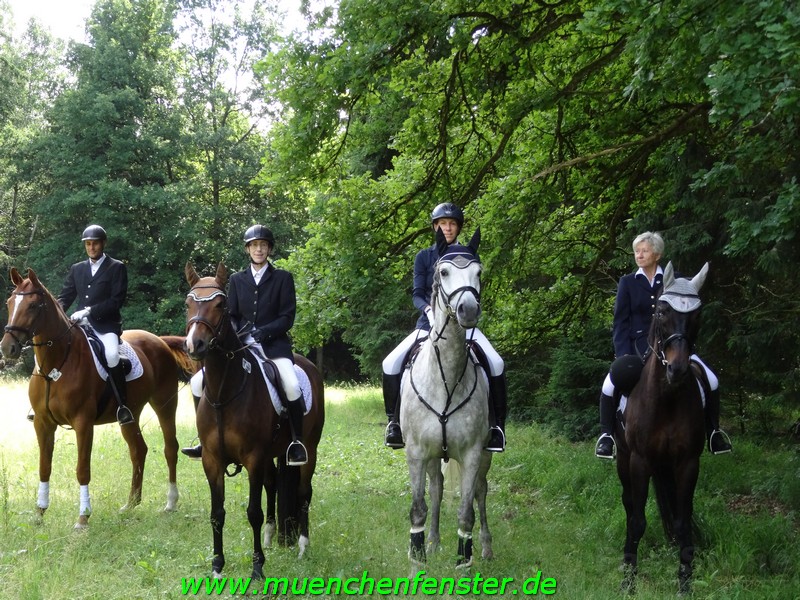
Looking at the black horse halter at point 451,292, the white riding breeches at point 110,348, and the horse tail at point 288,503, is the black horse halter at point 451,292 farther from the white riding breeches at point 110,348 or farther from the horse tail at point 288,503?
the white riding breeches at point 110,348

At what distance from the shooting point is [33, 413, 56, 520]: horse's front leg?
758cm

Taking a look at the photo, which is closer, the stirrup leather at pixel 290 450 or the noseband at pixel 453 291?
the noseband at pixel 453 291

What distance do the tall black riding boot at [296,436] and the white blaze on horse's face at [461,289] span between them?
188 cm

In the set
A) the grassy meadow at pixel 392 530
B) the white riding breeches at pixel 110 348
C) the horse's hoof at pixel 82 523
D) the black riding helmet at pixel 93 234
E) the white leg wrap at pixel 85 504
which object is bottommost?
the grassy meadow at pixel 392 530

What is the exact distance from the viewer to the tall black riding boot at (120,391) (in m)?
8.15

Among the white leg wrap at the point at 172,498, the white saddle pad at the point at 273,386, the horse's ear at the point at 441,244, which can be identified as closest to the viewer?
the horse's ear at the point at 441,244

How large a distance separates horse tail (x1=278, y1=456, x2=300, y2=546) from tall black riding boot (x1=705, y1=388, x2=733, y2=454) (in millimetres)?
3878

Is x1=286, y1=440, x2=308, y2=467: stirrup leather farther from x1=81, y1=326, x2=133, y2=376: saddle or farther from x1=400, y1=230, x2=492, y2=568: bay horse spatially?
x1=81, y1=326, x2=133, y2=376: saddle

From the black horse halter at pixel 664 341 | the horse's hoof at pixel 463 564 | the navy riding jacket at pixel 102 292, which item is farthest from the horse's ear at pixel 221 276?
the black horse halter at pixel 664 341

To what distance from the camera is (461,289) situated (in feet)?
17.5

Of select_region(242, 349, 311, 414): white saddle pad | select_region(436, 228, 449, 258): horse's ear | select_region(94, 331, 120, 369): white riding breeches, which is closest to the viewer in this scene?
select_region(436, 228, 449, 258): horse's ear

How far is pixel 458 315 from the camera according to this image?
17.0 feet

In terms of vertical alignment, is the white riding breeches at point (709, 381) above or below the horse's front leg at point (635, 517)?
above

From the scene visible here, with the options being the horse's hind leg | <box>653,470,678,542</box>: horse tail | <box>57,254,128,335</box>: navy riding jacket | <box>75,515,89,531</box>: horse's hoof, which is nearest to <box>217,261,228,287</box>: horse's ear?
<box>57,254,128,335</box>: navy riding jacket
